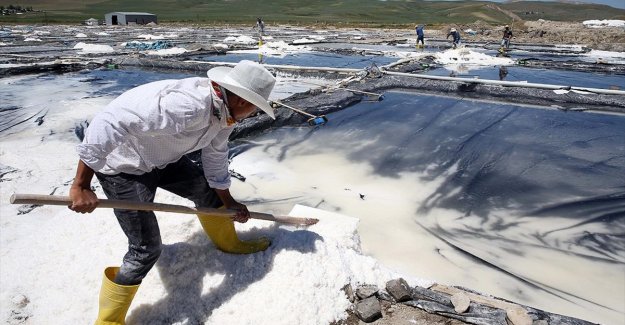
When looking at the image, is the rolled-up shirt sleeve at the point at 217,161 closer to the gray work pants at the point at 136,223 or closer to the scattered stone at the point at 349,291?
the gray work pants at the point at 136,223

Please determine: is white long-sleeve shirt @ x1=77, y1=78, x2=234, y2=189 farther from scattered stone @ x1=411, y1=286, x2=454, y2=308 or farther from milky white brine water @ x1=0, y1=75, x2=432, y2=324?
scattered stone @ x1=411, y1=286, x2=454, y2=308

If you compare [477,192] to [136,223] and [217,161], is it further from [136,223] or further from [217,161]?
[136,223]

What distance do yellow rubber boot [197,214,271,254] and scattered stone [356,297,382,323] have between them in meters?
0.58

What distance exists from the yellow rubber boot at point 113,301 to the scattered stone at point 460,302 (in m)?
1.36

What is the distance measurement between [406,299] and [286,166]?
218cm

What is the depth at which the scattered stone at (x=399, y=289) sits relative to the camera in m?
1.83

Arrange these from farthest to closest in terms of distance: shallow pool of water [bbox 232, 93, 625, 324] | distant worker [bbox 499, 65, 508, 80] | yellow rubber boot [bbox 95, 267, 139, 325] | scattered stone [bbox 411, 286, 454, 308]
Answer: distant worker [bbox 499, 65, 508, 80] < shallow pool of water [bbox 232, 93, 625, 324] < scattered stone [bbox 411, 286, 454, 308] < yellow rubber boot [bbox 95, 267, 139, 325]

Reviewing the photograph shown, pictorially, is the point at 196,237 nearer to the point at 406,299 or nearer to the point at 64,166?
the point at 406,299

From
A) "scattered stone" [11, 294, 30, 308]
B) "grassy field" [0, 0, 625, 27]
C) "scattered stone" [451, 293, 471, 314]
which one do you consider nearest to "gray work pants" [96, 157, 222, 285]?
"scattered stone" [11, 294, 30, 308]

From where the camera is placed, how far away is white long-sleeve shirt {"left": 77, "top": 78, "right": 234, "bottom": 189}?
1.42 meters

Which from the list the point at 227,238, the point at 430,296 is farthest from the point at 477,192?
the point at 227,238

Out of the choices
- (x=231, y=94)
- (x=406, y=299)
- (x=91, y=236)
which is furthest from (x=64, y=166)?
(x=406, y=299)

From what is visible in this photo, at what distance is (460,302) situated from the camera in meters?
1.78

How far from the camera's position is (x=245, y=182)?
3.42m
